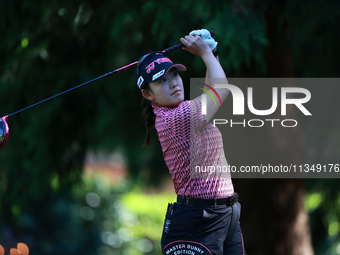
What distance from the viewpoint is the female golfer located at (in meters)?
2.96

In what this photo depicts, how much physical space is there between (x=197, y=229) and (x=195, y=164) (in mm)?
342

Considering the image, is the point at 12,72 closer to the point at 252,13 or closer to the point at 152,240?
the point at 252,13

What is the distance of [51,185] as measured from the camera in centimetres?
627

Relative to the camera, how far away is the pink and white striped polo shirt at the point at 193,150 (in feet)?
9.77

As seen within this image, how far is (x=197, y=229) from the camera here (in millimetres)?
2979

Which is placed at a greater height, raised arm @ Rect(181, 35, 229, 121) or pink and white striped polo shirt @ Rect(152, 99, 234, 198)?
raised arm @ Rect(181, 35, 229, 121)

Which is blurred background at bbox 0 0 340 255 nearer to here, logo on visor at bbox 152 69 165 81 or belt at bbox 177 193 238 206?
logo on visor at bbox 152 69 165 81

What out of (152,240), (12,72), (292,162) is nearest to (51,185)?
(12,72)

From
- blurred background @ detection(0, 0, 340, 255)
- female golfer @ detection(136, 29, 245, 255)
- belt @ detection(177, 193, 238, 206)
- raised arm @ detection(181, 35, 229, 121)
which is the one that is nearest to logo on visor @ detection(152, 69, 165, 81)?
female golfer @ detection(136, 29, 245, 255)

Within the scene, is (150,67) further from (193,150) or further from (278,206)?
(278,206)

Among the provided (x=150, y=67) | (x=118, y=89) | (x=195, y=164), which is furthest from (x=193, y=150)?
(x=118, y=89)

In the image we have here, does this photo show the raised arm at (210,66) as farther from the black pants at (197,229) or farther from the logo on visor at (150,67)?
the black pants at (197,229)

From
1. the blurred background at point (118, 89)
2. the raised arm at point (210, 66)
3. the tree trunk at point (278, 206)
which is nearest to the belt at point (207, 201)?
the raised arm at point (210, 66)

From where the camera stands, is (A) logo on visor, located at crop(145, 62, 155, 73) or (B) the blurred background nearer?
(A) logo on visor, located at crop(145, 62, 155, 73)
